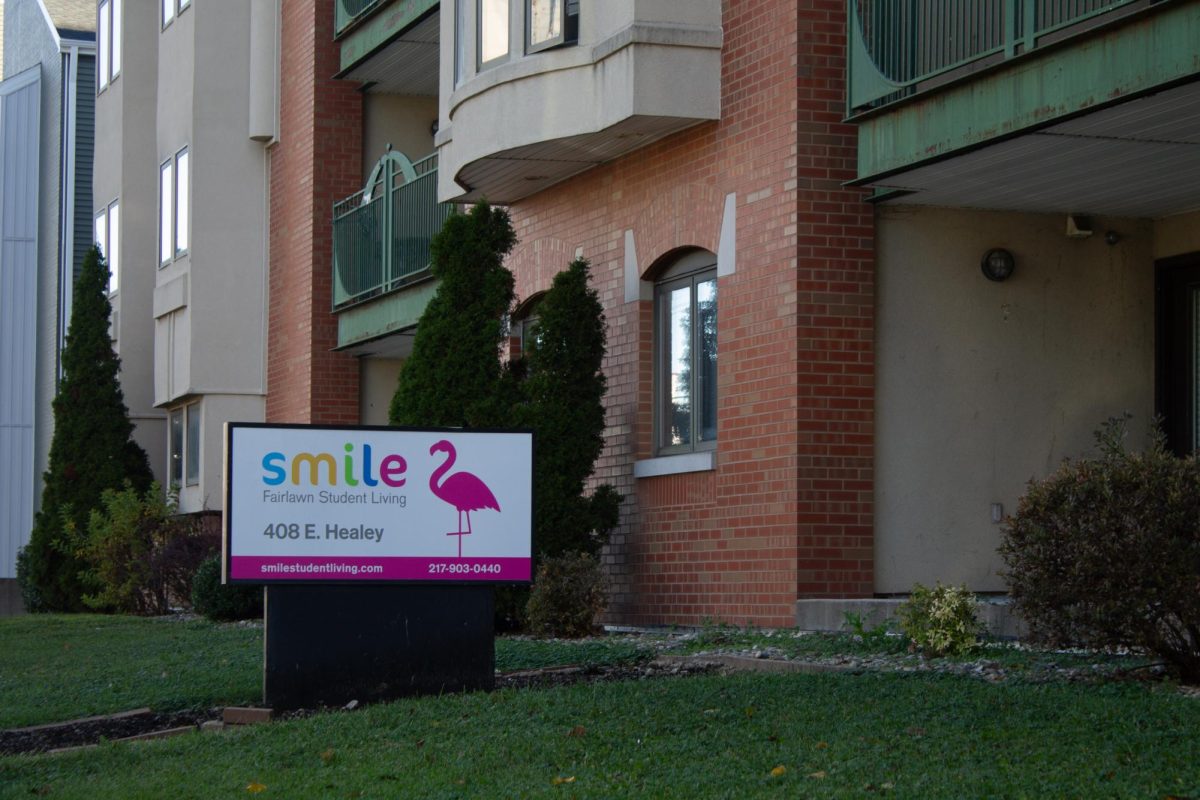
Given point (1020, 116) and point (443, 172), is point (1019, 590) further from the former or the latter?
point (443, 172)

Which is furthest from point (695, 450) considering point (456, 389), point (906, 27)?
point (906, 27)

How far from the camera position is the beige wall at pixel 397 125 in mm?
25109

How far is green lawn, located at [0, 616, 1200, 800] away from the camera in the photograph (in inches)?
280

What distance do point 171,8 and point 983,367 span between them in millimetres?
19488

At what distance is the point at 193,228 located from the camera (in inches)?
1062

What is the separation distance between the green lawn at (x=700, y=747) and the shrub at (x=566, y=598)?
140 inches

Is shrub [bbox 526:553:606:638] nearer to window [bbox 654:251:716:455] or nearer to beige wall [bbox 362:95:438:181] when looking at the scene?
window [bbox 654:251:716:455]

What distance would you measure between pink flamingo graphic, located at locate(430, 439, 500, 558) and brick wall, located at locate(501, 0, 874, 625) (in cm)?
342

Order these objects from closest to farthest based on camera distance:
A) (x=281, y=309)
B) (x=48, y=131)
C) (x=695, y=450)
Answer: (x=695, y=450)
(x=281, y=309)
(x=48, y=131)

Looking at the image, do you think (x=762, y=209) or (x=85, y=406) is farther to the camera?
(x=85, y=406)

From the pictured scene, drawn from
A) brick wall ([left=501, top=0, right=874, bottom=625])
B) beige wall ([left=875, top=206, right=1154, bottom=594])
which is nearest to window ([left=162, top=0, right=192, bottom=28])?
brick wall ([left=501, top=0, right=874, bottom=625])

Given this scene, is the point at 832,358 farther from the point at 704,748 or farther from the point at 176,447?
the point at 176,447

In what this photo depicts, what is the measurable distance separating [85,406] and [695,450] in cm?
1514

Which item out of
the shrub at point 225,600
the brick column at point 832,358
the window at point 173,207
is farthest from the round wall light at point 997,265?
the window at point 173,207
